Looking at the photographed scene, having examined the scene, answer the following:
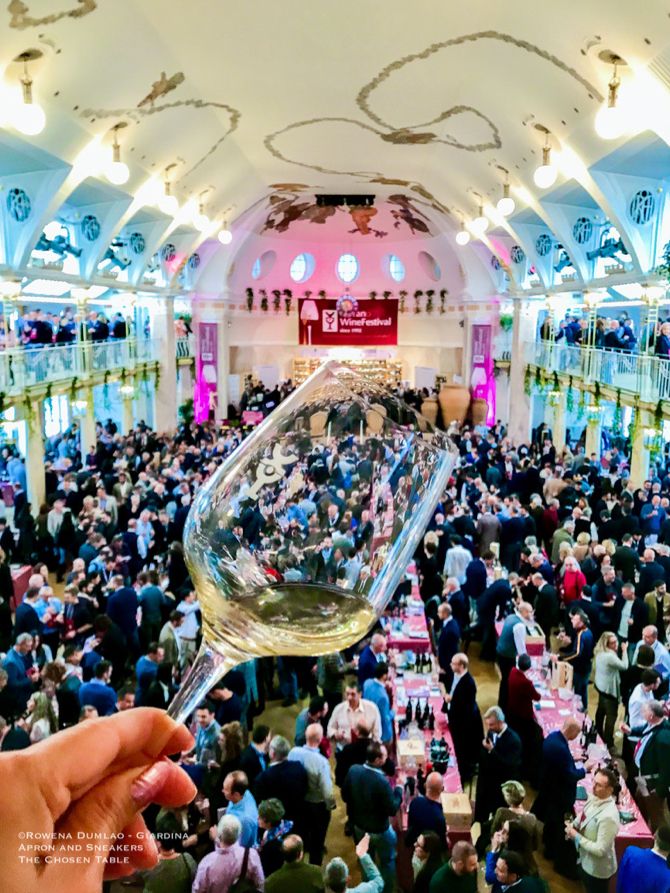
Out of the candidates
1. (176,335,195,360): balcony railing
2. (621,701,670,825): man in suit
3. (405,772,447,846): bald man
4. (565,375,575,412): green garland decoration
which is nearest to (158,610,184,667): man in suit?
(405,772,447,846): bald man

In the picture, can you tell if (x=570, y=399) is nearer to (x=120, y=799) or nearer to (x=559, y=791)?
(x=559, y=791)

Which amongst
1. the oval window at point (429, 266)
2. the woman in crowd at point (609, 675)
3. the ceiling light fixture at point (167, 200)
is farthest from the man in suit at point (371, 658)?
the oval window at point (429, 266)

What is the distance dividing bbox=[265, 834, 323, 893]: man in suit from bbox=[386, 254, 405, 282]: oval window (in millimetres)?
27623

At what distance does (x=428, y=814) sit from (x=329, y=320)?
2637 cm

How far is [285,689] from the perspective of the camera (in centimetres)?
755

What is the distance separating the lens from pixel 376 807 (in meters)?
4.68

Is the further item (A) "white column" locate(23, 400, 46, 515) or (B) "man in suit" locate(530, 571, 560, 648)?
(A) "white column" locate(23, 400, 46, 515)

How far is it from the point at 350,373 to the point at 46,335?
16865mm

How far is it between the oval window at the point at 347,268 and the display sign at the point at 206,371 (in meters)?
6.24

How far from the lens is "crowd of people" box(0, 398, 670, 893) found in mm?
4043

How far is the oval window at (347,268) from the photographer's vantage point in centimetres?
2992

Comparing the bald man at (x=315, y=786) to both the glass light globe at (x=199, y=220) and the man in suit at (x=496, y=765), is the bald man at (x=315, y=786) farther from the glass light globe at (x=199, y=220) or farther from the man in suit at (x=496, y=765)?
the glass light globe at (x=199, y=220)

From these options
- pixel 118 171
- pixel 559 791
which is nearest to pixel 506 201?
pixel 118 171

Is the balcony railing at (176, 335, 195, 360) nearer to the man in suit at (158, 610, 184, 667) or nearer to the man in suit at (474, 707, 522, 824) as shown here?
the man in suit at (158, 610, 184, 667)
